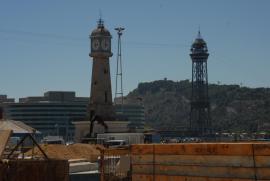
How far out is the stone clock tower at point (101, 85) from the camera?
282 ft

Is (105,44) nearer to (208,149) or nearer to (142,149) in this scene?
(142,149)

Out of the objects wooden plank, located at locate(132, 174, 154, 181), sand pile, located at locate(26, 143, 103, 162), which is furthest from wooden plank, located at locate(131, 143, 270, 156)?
sand pile, located at locate(26, 143, 103, 162)

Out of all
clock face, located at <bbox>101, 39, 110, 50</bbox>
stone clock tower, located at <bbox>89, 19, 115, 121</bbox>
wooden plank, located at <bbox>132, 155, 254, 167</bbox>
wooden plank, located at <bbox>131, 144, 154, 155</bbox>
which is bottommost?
wooden plank, located at <bbox>132, 155, 254, 167</bbox>

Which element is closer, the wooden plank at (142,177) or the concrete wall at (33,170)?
the wooden plank at (142,177)

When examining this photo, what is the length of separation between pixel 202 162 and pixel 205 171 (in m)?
0.26

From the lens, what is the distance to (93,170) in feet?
107

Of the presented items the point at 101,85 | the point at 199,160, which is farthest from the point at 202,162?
the point at 101,85

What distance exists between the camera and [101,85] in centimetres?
8569

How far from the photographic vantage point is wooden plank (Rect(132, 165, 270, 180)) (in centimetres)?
1439

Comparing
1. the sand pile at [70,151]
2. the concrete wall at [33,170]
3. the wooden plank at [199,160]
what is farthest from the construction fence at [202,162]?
the sand pile at [70,151]

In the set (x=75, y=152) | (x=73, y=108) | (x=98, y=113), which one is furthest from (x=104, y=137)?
(x=73, y=108)

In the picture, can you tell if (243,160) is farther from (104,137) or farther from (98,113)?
(98,113)

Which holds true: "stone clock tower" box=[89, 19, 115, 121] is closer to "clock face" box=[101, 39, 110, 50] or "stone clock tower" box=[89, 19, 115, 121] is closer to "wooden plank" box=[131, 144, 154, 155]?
"clock face" box=[101, 39, 110, 50]

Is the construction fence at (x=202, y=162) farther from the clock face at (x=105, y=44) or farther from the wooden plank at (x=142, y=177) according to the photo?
the clock face at (x=105, y=44)
